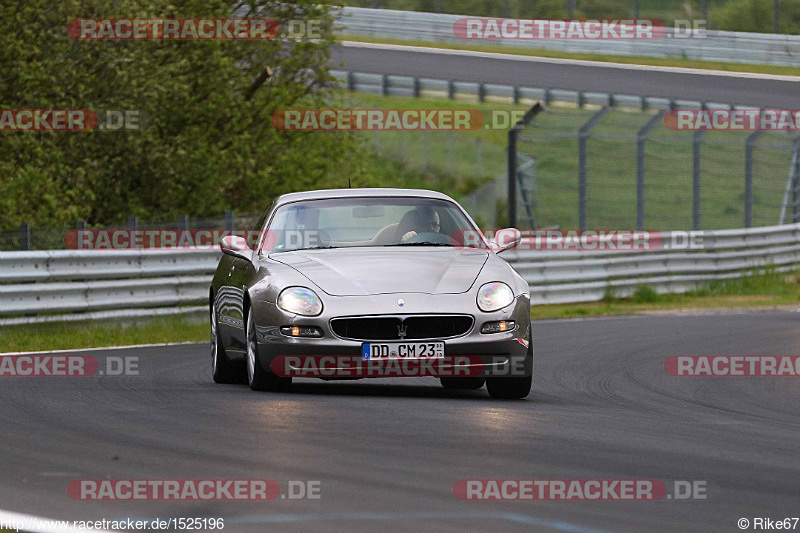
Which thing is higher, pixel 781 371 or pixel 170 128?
pixel 170 128

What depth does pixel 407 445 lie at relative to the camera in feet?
25.0

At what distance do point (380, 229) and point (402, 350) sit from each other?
1707mm

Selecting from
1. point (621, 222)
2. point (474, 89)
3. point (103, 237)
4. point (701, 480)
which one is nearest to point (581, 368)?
point (701, 480)

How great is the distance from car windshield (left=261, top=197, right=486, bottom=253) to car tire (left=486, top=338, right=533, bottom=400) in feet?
3.86

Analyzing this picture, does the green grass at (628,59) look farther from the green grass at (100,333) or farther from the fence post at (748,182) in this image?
the green grass at (100,333)

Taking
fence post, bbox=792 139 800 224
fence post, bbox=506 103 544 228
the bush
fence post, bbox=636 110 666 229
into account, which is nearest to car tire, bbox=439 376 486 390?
the bush

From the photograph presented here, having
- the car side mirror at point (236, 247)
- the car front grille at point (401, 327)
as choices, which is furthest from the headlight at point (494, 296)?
the car side mirror at point (236, 247)

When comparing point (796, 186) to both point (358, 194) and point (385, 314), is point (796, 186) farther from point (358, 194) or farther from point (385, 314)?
point (385, 314)

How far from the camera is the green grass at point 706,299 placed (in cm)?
2241

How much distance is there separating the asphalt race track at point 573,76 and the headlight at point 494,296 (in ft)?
86.5

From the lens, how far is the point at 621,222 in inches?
1725

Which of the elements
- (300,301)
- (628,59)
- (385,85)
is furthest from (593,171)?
(300,301)

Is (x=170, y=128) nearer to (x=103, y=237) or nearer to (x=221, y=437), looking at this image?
(x=103, y=237)

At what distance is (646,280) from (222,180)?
7.10 meters
